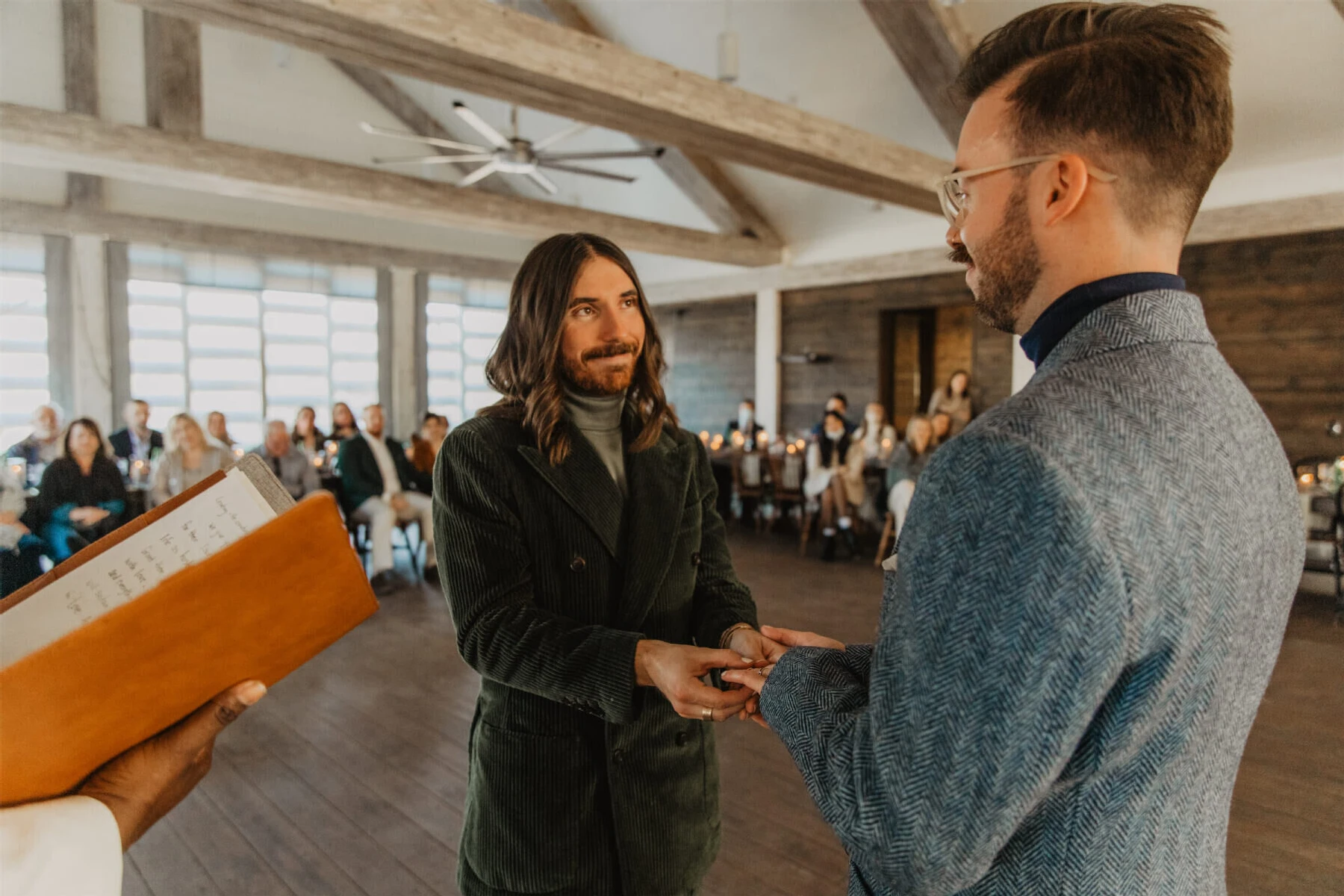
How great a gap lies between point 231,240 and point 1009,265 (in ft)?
→ 34.0

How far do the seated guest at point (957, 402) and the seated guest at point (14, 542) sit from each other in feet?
23.0

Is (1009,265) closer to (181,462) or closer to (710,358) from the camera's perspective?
(181,462)

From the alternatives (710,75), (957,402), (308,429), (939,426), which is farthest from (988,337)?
(308,429)

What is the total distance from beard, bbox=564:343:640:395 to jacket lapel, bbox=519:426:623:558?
9 cm

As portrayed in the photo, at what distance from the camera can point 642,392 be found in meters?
1.55

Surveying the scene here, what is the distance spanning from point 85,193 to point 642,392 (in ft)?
30.9

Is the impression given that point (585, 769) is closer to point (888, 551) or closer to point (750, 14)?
point (888, 551)

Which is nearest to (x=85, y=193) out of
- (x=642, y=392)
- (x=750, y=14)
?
(x=750, y=14)

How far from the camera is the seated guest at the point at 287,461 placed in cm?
609

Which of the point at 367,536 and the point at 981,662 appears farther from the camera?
the point at 367,536

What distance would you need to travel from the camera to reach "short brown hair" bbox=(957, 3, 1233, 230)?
0.72m

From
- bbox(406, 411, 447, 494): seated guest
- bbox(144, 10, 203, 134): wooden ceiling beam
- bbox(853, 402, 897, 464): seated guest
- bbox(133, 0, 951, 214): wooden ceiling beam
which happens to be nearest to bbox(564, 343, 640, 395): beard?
bbox(133, 0, 951, 214): wooden ceiling beam

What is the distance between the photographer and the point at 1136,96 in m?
0.72

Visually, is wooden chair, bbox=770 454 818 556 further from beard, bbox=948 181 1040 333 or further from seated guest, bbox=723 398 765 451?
beard, bbox=948 181 1040 333
